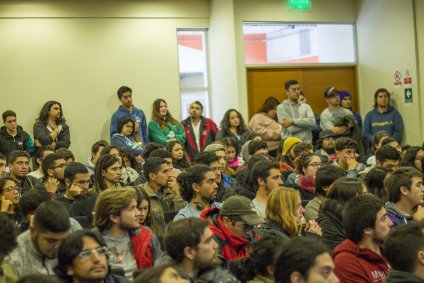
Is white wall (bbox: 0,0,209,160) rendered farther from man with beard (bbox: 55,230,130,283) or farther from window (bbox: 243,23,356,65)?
man with beard (bbox: 55,230,130,283)

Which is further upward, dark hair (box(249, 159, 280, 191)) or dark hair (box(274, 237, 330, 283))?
dark hair (box(249, 159, 280, 191))

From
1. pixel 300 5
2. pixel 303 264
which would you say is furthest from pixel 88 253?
pixel 300 5

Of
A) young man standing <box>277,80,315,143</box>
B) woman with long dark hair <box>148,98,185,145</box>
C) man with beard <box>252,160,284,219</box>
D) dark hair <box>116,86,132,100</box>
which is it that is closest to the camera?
man with beard <box>252,160,284,219</box>

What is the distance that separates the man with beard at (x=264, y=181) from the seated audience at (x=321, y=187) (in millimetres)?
299

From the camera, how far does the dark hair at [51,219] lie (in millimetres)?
3479

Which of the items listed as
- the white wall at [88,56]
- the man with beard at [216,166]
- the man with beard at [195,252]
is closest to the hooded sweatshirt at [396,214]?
the man with beard at [216,166]

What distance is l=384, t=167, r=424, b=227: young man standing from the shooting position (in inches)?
185

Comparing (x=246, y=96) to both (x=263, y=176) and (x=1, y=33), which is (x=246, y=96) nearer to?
(x=1, y=33)

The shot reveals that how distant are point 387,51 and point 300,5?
1442 mm

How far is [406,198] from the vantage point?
15.6 ft

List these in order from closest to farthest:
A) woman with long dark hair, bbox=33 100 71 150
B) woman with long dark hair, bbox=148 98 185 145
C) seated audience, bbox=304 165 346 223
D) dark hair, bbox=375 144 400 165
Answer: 1. seated audience, bbox=304 165 346 223
2. dark hair, bbox=375 144 400 165
3. woman with long dark hair, bbox=33 100 71 150
4. woman with long dark hair, bbox=148 98 185 145

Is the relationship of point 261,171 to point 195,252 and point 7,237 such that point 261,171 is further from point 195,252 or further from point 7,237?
point 7,237

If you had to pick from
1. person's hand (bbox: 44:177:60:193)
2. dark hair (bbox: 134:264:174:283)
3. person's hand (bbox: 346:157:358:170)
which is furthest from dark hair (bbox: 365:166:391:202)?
dark hair (bbox: 134:264:174:283)

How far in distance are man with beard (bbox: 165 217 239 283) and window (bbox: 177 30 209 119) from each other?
269 inches
